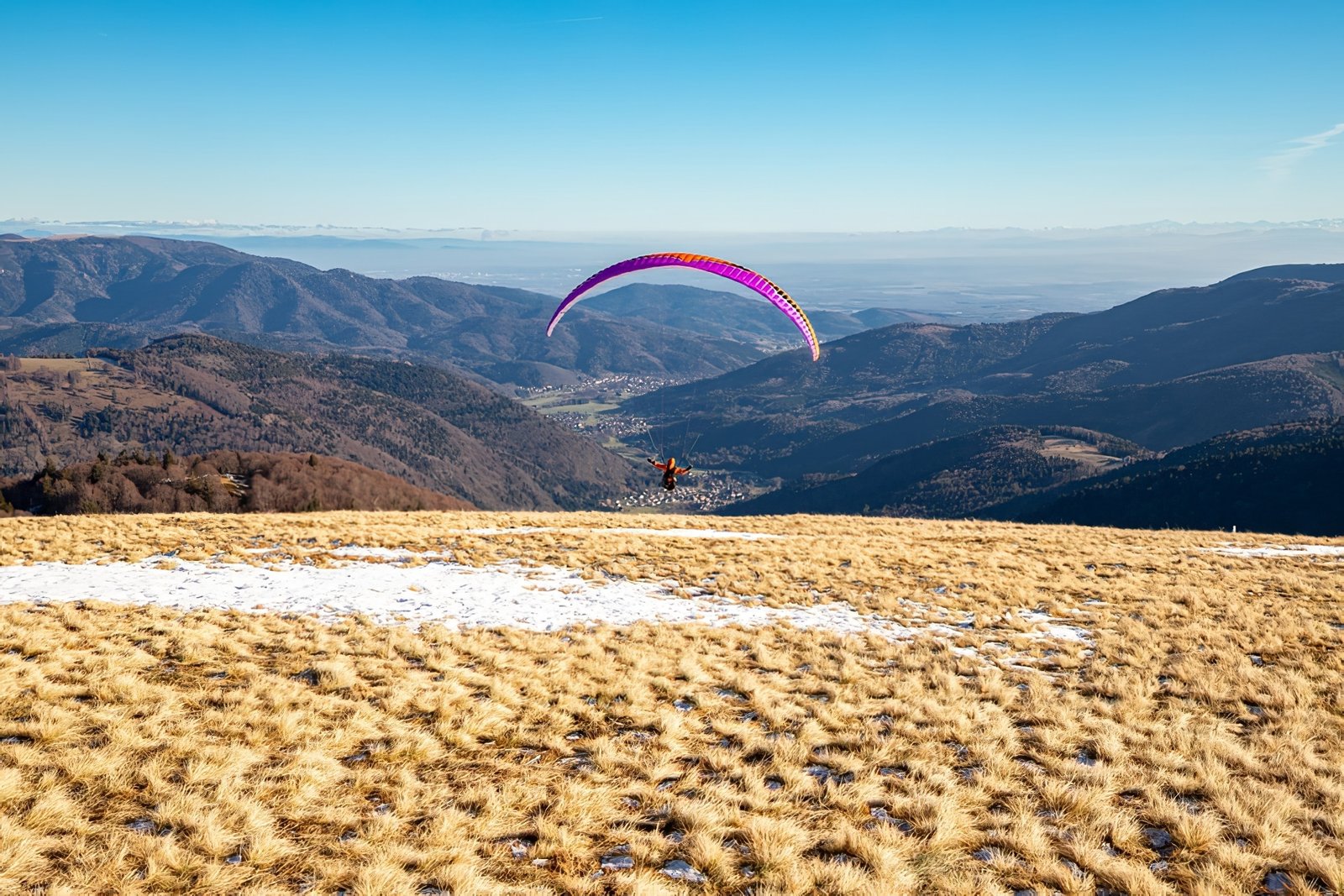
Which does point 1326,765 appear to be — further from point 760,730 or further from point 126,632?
point 126,632

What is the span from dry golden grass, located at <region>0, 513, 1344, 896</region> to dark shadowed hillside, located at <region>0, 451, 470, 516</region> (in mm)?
56141

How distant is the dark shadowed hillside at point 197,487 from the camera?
76.5 meters

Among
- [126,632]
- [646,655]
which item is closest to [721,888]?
[646,655]

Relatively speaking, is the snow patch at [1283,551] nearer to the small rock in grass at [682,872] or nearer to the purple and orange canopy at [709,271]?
the purple and orange canopy at [709,271]

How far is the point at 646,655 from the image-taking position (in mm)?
14055

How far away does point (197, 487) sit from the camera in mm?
79688

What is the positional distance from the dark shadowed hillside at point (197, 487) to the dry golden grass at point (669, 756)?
184ft

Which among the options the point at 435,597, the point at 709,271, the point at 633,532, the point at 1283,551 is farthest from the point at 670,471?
the point at 1283,551

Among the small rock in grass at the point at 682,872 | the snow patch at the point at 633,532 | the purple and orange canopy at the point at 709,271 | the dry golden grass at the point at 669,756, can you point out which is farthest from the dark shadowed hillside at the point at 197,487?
the small rock in grass at the point at 682,872

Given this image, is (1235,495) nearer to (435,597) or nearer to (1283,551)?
(1283,551)

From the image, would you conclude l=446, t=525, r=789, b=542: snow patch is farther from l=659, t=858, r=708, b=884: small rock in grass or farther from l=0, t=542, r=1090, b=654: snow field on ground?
l=659, t=858, r=708, b=884: small rock in grass

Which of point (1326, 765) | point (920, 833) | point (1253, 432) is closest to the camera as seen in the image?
point (920, 833)

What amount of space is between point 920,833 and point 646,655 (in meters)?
6.94

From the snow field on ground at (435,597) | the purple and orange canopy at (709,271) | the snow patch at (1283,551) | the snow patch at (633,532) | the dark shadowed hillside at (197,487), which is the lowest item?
the dark shadowed hillside at (197,487)
